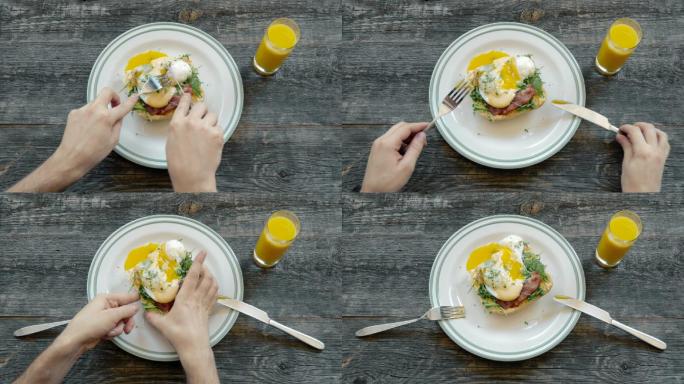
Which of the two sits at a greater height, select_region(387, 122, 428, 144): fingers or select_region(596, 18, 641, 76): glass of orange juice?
select_region(596, 18, 641, 76): glass of orange juice

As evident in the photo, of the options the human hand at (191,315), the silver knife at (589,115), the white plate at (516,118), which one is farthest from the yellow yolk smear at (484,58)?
the human hand at (191,315)

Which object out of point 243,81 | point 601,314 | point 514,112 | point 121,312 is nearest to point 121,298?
point 121,312

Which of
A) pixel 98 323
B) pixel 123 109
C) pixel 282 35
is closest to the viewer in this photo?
pixel 98 323

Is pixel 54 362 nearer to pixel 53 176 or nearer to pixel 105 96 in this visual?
pixel 53 176

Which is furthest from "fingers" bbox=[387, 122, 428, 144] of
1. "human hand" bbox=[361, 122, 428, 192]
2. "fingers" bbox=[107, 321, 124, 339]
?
"fingers" bbox=[107, 321, 124, 339]

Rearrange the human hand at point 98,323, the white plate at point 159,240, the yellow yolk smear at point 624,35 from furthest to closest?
the yellow yolk smear at point 624,35
the white plate at point 159,240
the human hand at point 98,323

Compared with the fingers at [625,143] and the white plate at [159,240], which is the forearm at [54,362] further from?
the fingers at [625,143]

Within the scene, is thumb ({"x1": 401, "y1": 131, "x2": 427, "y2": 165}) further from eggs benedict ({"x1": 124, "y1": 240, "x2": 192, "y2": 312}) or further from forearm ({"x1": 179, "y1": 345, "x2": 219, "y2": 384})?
forearm ({"x1": 179, "y1": 345, "x2": 219, "y2": 384})
